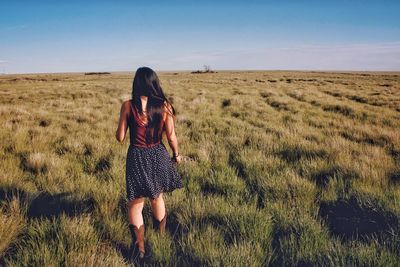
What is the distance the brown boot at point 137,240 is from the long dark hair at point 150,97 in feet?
2.89

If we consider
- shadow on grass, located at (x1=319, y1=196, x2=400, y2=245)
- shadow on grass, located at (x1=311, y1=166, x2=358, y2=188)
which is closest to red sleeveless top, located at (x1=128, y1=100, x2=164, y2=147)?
shadow on grass, located at (x1=319, y1=196, x2=400, y2=245)

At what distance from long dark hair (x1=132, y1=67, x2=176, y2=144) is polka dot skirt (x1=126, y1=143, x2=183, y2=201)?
133 mm

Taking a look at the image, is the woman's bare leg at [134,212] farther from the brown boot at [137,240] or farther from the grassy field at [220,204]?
the grassy field at [220,204]

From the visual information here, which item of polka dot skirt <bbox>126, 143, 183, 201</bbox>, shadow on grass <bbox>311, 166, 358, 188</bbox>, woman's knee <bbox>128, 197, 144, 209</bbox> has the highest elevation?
polka dot skirt <bbox>126, 143, 183, 201</bbox>

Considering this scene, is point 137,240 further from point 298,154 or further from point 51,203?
point 298,154

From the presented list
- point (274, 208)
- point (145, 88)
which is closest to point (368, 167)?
point (274, 208)

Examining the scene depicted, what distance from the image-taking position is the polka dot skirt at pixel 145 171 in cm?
318

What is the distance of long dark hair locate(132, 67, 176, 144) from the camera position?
3025mm

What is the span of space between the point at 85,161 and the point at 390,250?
192 inches

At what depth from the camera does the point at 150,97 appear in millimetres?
3098

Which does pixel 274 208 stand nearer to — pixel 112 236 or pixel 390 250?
pixel 390 250

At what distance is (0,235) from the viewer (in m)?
3.02

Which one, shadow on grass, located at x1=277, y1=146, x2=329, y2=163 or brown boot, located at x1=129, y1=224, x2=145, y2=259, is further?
shadow on grass, located at x1=277, y1=146, x2=329, y2=163

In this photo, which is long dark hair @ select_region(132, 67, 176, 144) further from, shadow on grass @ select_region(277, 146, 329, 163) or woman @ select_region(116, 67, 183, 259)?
shadow on grass @ select_region(277, 146, 329, 163)
